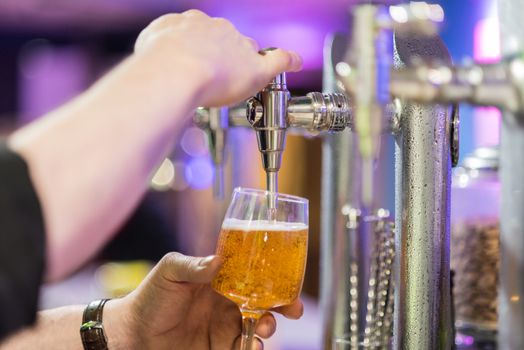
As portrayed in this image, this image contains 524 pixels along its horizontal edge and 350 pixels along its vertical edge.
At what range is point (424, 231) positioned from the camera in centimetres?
92

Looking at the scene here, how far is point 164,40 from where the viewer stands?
2.59 ft

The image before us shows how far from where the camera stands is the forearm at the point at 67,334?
46.2 inches

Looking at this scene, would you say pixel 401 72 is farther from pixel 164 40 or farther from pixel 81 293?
pixel 81 293

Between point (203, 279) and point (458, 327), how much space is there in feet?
1.37

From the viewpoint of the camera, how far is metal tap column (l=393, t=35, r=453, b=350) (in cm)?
92

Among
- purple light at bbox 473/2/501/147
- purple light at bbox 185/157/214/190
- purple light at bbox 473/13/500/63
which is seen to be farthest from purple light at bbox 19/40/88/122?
purple light at bbox 473/13/500/63

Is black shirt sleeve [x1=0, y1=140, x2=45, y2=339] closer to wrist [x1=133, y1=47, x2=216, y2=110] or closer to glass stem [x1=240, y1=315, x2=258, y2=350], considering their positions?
wrist [x1=133, y1=47, x2=216, y2=110]

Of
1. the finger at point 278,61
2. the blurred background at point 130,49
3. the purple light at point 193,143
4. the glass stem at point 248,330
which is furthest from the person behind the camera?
the purple light at point 193,143

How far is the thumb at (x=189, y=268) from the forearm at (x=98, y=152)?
10.3 inches

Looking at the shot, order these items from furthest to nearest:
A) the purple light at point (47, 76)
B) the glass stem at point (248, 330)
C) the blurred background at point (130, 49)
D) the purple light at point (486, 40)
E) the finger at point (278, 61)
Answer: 1. the purple light at point (47, 76)
2. the blurred background at point (130, 49)
3. the purple light at point (486, 40)
4. the glass stem at point (248, 330)
5. the finger at point (278, 61)

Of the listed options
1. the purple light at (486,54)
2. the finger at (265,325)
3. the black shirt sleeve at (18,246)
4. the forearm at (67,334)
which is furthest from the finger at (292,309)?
the purple light at (486,54)

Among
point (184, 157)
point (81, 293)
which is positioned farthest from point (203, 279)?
point (184, 157)

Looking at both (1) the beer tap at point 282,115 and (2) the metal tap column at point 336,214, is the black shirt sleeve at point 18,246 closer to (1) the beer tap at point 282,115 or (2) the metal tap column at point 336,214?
(1) the beer tap at point 282,115

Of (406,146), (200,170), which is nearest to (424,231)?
(406,146)
